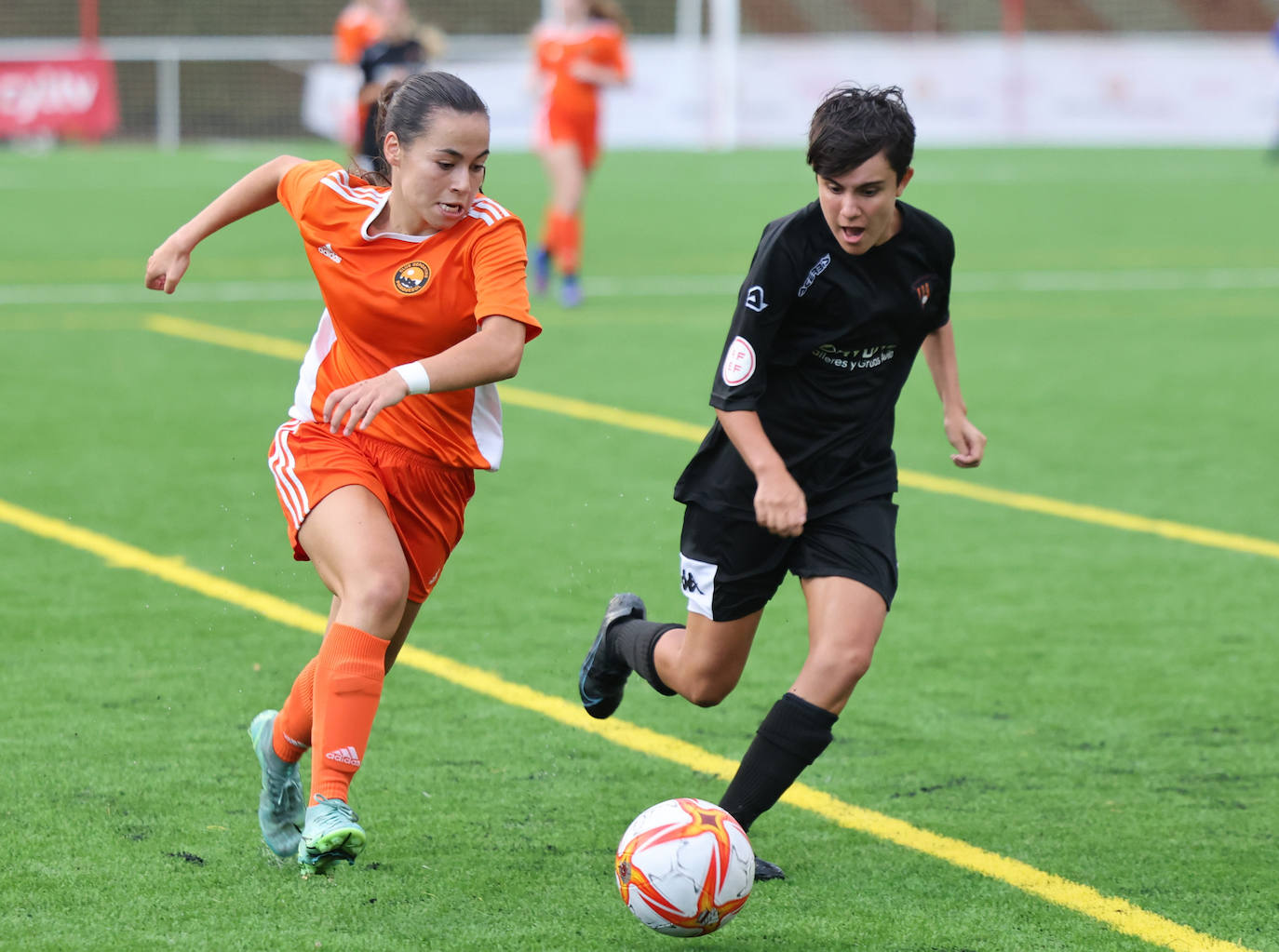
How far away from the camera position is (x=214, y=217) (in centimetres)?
443

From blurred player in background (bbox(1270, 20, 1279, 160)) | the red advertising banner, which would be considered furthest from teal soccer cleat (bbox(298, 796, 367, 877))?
the red advertising banner

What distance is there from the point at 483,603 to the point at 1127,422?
4.63 meters

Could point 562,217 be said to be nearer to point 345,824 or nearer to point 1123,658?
point 1123,658

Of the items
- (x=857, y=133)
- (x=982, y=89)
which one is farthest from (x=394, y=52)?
(x=982, y=89)

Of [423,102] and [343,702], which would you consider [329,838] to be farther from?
[423,102]

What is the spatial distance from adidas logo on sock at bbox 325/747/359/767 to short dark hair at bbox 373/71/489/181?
133cm

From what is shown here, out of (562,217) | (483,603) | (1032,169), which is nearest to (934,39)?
(1032,169)

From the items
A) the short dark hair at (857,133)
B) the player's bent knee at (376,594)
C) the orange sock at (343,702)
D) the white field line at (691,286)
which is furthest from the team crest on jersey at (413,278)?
the white field line at (691,286)

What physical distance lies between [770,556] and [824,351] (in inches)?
19.2

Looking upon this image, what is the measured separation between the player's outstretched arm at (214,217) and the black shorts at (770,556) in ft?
4.23

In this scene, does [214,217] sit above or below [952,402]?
above

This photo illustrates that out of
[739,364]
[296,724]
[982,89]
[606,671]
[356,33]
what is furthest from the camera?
[982,89]

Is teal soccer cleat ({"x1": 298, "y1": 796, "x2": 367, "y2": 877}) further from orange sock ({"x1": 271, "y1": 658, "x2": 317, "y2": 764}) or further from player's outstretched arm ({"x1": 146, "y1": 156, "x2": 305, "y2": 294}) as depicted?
player's outstretched arm ({"x1": 146, "y1": 156, "x2": 305, "y2": 294})

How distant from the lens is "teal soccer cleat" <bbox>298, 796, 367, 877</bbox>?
3621mm
